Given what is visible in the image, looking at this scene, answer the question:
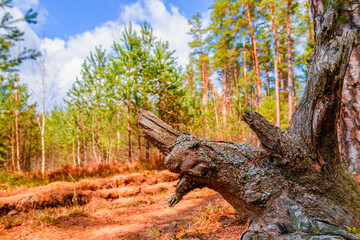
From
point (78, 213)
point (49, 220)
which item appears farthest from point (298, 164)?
point (78, 213)

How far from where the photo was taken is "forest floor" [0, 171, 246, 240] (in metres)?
2.48

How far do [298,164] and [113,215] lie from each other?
449 cm

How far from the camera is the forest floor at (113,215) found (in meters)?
2.48

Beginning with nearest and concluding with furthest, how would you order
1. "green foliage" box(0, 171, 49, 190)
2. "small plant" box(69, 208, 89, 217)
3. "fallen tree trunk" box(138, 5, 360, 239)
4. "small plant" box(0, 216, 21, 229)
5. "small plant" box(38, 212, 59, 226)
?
"fallen tree trunk" box(138, 5, 360, 239)
"small plant" box(0, 216, 21, 229)
"small plant" box(38, 212, 59, 226)
"small plant" box(69, 208, 89, 217)
"green foliage" box(0, 171, 49, 190)

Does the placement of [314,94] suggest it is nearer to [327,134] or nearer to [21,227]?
[327,134]

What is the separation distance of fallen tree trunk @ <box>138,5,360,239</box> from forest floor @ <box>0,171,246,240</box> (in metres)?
0.63

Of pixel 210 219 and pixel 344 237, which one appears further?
pixel 210 219

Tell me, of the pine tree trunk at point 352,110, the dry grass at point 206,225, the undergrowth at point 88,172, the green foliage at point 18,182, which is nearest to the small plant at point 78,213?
the dry grass at point 206,225

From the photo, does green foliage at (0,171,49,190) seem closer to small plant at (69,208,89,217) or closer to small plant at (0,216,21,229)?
small plant at (0,216,21,229)

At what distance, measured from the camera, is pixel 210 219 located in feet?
8.32

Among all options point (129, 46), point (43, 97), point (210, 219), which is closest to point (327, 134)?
point (210, 219)

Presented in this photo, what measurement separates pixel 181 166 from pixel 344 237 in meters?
1.14

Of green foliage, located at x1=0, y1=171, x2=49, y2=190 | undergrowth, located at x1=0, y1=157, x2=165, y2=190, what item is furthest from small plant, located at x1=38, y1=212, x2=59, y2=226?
undergrowth, located at x1=0, y1=157, x2=165, y2=190

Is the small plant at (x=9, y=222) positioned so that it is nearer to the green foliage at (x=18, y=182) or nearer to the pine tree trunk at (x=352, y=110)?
the green foliage at (x=18, y=182)
